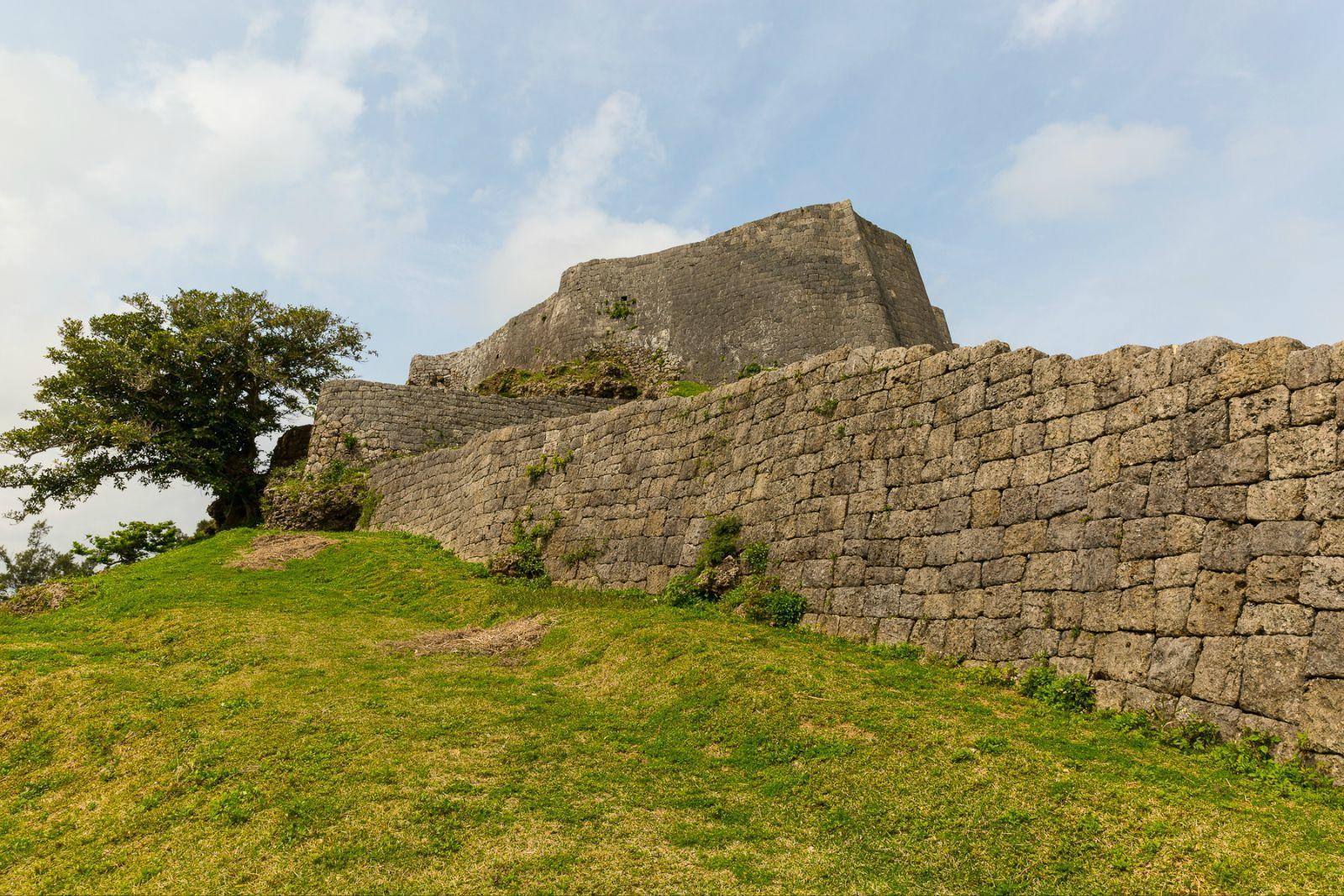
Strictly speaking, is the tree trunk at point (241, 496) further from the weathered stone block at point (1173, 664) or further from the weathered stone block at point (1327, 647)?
the weathered stone block at point (1327, 647)

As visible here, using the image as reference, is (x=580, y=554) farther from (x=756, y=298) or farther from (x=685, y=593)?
(x=756, y=298)

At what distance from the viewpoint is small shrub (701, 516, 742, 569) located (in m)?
13.3

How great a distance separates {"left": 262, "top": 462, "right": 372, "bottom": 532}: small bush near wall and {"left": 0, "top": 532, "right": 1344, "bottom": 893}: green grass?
12445 millimetres

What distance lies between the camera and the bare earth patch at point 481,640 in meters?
12.1

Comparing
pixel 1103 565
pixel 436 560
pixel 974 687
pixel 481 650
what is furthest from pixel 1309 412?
pixel 436 560

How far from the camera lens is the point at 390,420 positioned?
25.8 metres

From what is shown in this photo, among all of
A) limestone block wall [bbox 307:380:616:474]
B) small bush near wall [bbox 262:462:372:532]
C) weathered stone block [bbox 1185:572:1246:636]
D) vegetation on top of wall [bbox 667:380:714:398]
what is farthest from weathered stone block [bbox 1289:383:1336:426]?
small bush near wall [bbox 262:462:372:532]

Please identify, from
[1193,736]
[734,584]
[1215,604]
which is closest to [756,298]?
[734,584]

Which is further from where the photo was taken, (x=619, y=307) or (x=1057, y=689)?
(x=619, y=307)

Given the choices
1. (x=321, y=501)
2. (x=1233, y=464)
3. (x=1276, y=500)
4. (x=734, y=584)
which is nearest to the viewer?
(x=1276, y=500)

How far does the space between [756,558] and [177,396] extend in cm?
2447

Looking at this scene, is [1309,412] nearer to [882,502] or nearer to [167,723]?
[882,502]

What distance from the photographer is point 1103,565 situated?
8.53 meters

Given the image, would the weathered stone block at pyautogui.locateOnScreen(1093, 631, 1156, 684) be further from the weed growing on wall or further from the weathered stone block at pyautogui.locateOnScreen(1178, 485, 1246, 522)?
the weed growing on wall
